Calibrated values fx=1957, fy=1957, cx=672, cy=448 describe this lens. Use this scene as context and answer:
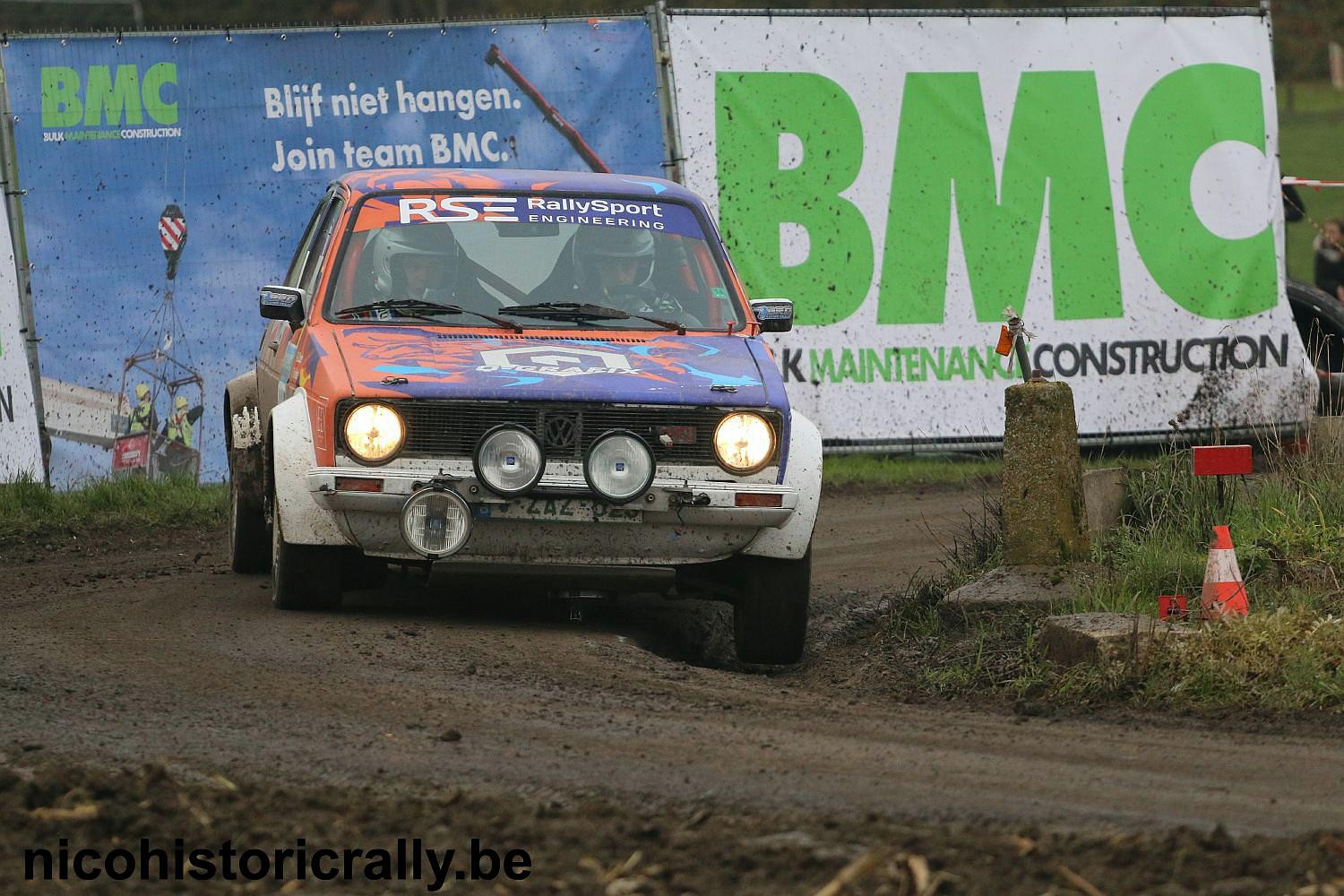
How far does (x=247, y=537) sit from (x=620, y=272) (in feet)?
7.71

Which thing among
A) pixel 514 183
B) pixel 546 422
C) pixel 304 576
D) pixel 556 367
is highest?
pixel 514 183

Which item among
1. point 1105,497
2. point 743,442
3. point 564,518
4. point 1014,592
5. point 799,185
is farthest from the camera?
point 799,185

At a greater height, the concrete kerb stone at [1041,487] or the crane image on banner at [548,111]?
the crane image on banner at [548,111]

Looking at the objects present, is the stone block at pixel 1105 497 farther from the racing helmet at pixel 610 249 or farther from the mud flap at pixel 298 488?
the mud flap at pixel 298 488

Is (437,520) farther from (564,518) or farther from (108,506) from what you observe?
(108,506)

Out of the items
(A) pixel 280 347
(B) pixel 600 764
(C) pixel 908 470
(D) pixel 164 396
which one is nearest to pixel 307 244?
(A) pixel 280 347

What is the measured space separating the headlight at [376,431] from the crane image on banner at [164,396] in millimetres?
5676

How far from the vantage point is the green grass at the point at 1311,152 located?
39.0 m

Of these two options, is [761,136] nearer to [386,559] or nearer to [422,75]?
[422,75]

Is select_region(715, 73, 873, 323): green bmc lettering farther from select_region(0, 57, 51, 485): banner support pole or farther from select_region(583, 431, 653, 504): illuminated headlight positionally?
select_region(583, 431, 653, 504): illuminated headlight

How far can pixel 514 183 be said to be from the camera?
8734mm

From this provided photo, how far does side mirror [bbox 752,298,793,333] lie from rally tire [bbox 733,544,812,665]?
130 centimetres

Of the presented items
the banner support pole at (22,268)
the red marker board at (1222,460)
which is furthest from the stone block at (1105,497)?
the banner support pole at (22,268)

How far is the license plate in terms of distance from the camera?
7230mm
